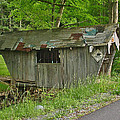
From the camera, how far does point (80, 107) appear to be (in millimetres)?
5633

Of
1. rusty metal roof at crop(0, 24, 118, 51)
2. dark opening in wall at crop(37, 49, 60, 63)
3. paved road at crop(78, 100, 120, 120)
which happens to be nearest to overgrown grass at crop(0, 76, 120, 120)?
paved road at crop(78, 100, 120, 120)

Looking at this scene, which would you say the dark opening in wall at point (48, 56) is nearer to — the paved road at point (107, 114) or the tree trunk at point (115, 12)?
the tree trunk at point (115, 12)

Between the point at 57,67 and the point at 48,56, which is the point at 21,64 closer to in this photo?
the point at 48,56

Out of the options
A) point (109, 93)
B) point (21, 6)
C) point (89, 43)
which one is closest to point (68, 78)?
point (89, 43)

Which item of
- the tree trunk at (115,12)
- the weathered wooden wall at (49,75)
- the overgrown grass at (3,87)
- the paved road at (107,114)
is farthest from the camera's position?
the overgrown grass at (3,87)

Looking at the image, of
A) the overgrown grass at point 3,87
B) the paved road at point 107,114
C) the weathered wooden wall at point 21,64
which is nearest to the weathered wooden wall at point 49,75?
the weathered wooden wall at point 21,64

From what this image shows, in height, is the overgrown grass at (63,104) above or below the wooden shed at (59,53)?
below

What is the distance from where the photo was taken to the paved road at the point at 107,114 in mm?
4840

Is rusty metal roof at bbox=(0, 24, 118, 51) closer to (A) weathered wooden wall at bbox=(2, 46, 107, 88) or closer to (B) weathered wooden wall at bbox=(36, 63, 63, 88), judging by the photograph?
(A) weathered wooden wall at bbox=(2, 46, 107, 88)

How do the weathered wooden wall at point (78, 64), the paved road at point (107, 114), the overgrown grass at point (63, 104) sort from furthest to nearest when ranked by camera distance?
the weathered wooden wall at point (78, 64)
the overgrown grass at point (63, 104)
the paved road at point (107, 114)

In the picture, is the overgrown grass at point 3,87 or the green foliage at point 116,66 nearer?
the overgrown grass at point 3,87

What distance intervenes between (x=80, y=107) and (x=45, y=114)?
3.59ft

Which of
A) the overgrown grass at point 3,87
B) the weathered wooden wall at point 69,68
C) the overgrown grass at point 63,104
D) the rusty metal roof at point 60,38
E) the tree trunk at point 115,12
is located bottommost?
the overgrown grass at point 3,87

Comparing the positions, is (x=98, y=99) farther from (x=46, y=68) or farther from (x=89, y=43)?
(x=46, y=68)
